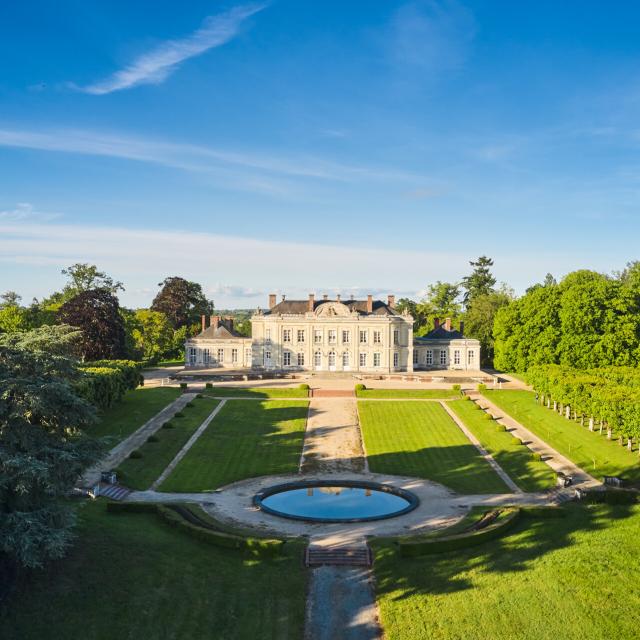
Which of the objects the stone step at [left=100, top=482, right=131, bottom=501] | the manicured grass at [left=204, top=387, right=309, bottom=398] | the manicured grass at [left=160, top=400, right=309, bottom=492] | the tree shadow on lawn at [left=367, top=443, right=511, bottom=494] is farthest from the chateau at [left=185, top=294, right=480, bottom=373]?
the stone step at [left=100, top=482, right=131, bottom=501]

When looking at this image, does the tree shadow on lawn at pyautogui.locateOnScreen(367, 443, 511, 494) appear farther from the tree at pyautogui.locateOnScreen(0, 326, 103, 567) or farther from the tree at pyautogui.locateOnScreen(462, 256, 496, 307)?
the tree at pyautogui.locateOnScreen(462, 256, 496, 307)

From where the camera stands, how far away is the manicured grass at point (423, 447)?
3747 cm

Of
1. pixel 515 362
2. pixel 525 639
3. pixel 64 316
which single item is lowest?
pixel 525 639

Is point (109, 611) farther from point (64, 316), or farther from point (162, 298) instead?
point (162, 298)

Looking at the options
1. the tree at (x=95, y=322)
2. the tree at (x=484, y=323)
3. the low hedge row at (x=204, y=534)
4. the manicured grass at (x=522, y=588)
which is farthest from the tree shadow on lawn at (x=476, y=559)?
the tree at (x=484, y=323)

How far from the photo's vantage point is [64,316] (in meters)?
67.1


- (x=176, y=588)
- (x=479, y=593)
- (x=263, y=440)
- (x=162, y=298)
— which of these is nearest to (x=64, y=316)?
(x=263, y=440)

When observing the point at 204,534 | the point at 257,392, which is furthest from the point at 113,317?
the point at 204,534

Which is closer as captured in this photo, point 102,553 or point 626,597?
point 626,597

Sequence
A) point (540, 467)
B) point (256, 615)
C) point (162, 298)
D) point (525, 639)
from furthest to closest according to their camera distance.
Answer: point (162, 298) → point (540, 467) → point (256, 615) → point (525, 639)

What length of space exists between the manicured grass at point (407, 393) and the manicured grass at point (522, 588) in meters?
33.3

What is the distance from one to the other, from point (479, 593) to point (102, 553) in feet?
44.9

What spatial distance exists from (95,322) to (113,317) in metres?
2.17

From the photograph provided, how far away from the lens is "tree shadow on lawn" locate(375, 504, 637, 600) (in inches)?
909
